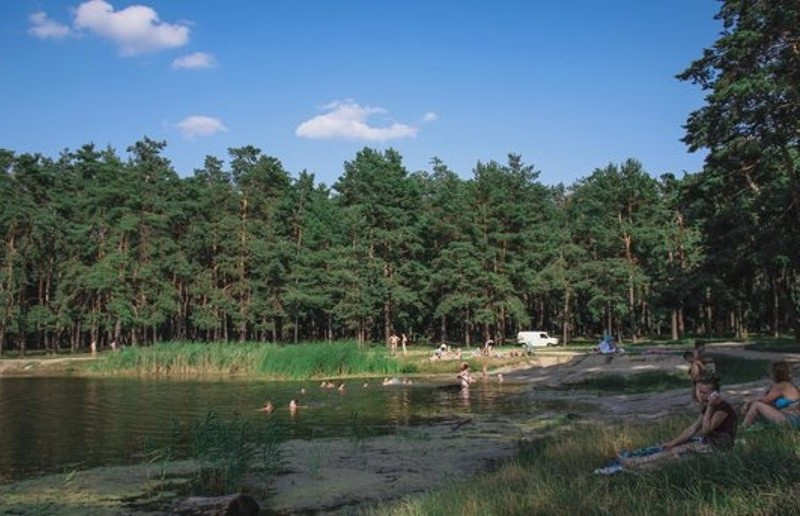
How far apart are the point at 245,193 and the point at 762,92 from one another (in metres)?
53.9

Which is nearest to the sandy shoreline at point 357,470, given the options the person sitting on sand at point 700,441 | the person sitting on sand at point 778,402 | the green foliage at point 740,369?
the green foliage at point 740,369

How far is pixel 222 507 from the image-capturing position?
10578 mm

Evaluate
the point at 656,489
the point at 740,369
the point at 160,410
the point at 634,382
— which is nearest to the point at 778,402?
the point at 656,489

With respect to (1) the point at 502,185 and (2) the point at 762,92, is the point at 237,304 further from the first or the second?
(2) the point at 762,92

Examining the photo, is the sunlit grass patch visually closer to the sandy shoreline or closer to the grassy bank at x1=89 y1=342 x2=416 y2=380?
the sandy shoreline

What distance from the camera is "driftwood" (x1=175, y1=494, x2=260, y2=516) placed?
10578mm

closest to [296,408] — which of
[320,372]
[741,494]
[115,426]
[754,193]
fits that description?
[115,426]

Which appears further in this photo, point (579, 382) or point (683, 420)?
point (579, 382)

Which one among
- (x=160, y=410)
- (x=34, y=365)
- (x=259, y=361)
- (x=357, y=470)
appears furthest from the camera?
(x=34, y=365)

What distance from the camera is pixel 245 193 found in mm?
73438

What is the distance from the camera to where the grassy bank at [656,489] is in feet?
21.9

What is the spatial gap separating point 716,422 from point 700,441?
1.33 feet


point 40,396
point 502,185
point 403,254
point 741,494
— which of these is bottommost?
point 40,396

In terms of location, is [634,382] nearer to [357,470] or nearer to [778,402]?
[778,402]
